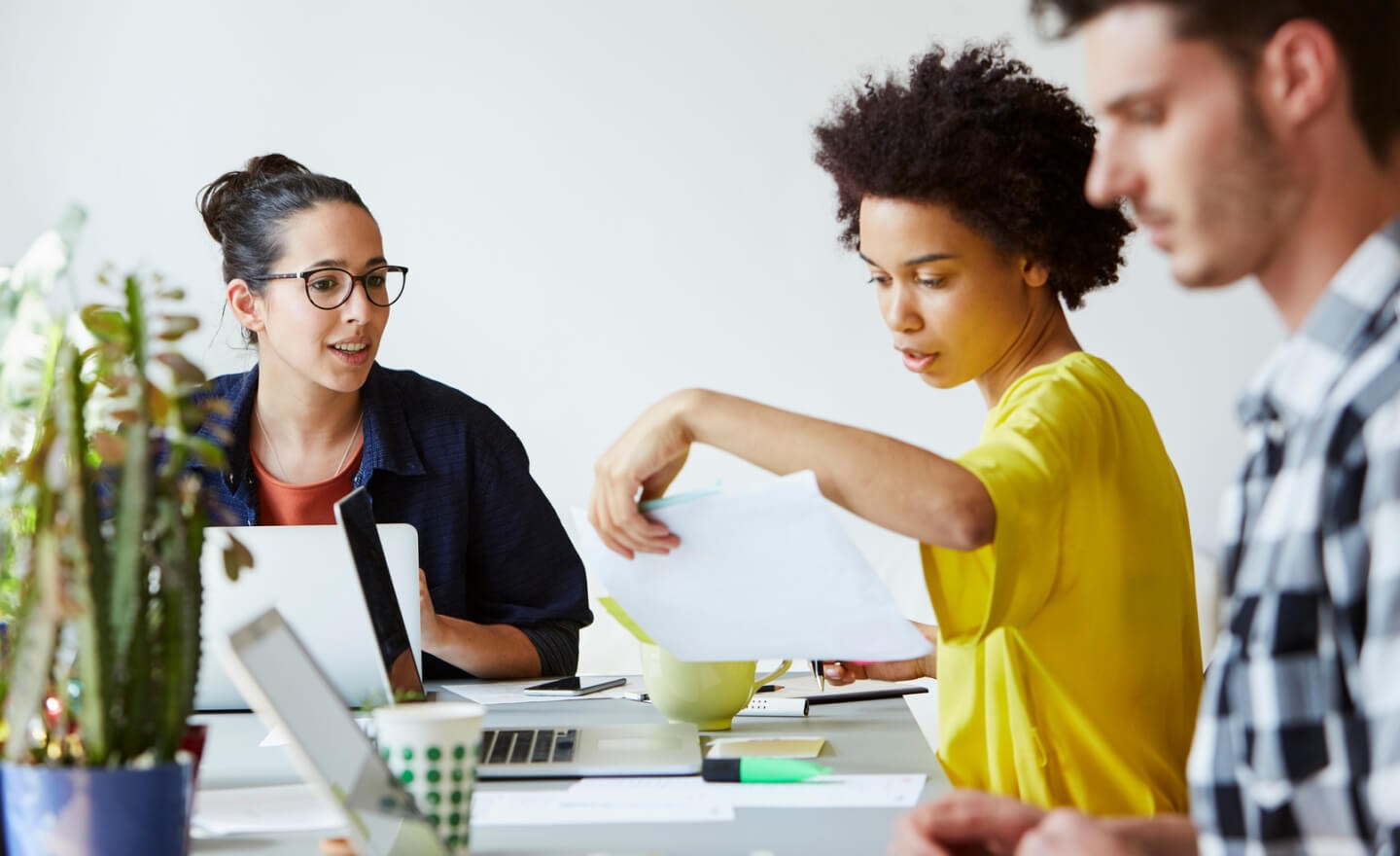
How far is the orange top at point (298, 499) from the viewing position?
214 cm

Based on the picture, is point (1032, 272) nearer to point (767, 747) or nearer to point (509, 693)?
point (767, 747)

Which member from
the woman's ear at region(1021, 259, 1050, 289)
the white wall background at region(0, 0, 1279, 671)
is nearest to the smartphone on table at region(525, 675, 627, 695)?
the woman's ear at region(1021, 259, 1050, 289)

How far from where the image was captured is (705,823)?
42.4 inches

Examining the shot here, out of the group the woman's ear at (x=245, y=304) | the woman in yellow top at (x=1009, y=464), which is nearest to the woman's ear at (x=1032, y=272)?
the woman in yellow top at (x=1009, y=464)

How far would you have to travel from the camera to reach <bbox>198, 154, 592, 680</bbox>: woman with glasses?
2.13 m

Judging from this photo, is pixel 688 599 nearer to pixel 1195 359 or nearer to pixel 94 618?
pixel 94 618

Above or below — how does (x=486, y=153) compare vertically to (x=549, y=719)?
above

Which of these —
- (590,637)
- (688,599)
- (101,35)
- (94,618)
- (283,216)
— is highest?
(101,35)

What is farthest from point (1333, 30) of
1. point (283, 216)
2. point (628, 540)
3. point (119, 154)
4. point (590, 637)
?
point (119, 154)

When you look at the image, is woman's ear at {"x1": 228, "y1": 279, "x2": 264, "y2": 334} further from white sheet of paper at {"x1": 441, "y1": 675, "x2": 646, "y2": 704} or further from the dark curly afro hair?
the dark curly afro hair

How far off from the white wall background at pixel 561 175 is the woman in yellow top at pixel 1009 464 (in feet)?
4.61

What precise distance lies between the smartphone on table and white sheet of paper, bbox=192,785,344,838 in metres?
0.54

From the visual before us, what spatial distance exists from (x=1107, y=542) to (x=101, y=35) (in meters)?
2.75

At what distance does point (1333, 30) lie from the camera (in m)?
0.80
